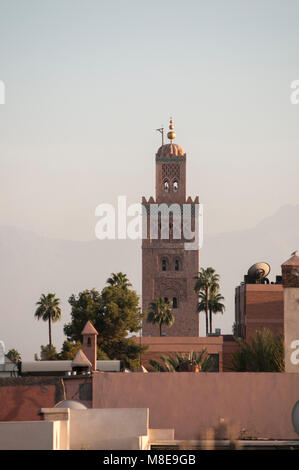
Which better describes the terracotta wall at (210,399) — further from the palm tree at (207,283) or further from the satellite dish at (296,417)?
the palm tree at (207,283)

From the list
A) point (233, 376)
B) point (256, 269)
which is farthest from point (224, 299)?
point (233, 376)

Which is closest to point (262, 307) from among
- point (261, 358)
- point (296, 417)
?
point (261, 358)

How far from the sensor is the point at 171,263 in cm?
11069

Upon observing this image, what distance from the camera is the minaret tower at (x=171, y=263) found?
10725cm

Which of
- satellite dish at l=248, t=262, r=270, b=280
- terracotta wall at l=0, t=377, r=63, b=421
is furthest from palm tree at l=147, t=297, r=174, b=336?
terracotta wall at l=0, t=377, r=63, b=421

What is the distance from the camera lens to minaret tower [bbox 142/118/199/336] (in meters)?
107

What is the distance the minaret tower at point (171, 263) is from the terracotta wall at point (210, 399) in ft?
201

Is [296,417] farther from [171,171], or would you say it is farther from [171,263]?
[171,171]

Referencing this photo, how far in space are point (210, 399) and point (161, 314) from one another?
6171 cm

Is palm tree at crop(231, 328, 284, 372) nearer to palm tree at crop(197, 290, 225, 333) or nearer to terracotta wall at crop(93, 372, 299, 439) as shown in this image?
terracotta wall at crop(93, 372, 299, 439)

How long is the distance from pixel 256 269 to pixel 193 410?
140 feet

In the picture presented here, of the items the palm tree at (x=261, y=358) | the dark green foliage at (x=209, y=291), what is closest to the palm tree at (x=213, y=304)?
the dark green foliage at (x=209, y=291)
